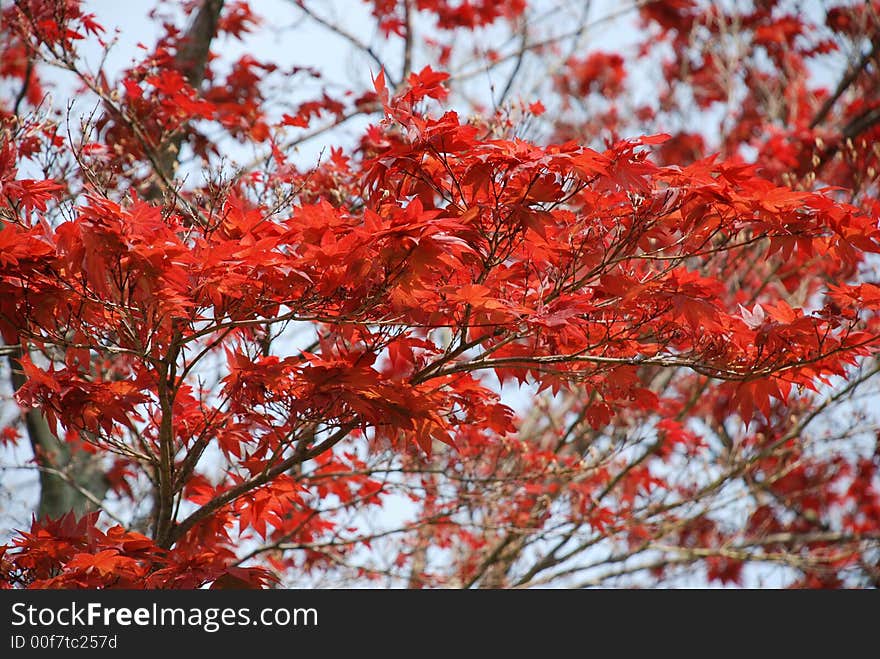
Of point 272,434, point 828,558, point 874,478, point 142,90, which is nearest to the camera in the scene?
point 272,434

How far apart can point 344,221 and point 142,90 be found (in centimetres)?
223

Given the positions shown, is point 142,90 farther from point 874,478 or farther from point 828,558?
point 874,478

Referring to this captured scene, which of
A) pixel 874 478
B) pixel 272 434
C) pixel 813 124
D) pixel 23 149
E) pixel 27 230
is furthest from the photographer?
pixel 874 478

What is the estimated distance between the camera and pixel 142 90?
4277 millimetres

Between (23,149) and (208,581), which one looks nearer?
(208,581)

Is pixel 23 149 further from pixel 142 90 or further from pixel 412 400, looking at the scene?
pixel 412 400

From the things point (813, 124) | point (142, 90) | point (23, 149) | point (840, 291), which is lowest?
point (840, 291)

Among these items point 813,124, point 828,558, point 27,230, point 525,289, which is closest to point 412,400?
point 525,289

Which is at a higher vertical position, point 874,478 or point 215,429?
point 874,478

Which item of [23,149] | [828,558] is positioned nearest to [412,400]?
[23,149]

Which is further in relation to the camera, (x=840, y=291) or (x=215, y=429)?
(x=215, y=429)

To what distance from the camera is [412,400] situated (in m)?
2.69

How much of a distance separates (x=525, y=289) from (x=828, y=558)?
12.4 ft

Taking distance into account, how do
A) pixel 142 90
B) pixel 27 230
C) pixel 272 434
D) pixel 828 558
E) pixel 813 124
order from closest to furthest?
pixel 27 230 < pixel 272 434 < pixel 142 90 < pixel 828 558 < pixel 813 124
